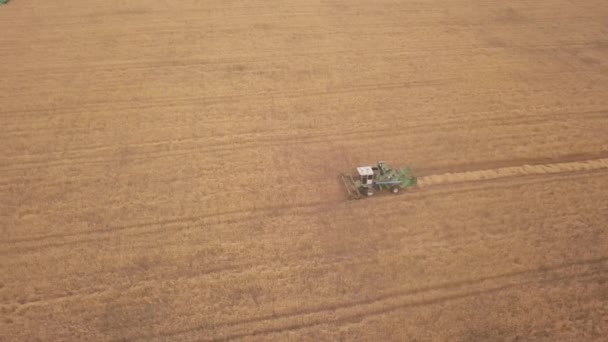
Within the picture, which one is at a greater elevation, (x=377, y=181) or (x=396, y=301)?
(x=377, y=181)

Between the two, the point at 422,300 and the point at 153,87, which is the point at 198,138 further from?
the point at 422,300

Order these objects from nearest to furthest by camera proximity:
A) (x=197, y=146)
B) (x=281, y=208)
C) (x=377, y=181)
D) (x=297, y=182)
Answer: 1. (x=281, y=208)
2. (x=377, y=181)
3. (x=297, y=182)
4. (x=197, y=146)

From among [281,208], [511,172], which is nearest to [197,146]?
[281,208]

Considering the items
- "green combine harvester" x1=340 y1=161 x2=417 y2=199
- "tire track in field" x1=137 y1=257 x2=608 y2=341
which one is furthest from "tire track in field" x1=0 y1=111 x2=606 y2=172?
"tire track in field" x1=137 y1=257 x2=608 y2=341

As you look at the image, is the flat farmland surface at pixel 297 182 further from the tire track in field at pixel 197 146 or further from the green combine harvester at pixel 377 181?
the green combine harvester at pixel 377 181

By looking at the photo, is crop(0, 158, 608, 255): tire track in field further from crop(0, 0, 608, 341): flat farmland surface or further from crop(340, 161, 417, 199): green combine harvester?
crop(340, 161, 417, 199): green combine harvester

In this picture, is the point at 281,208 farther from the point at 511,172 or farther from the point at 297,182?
the point at 511,172
